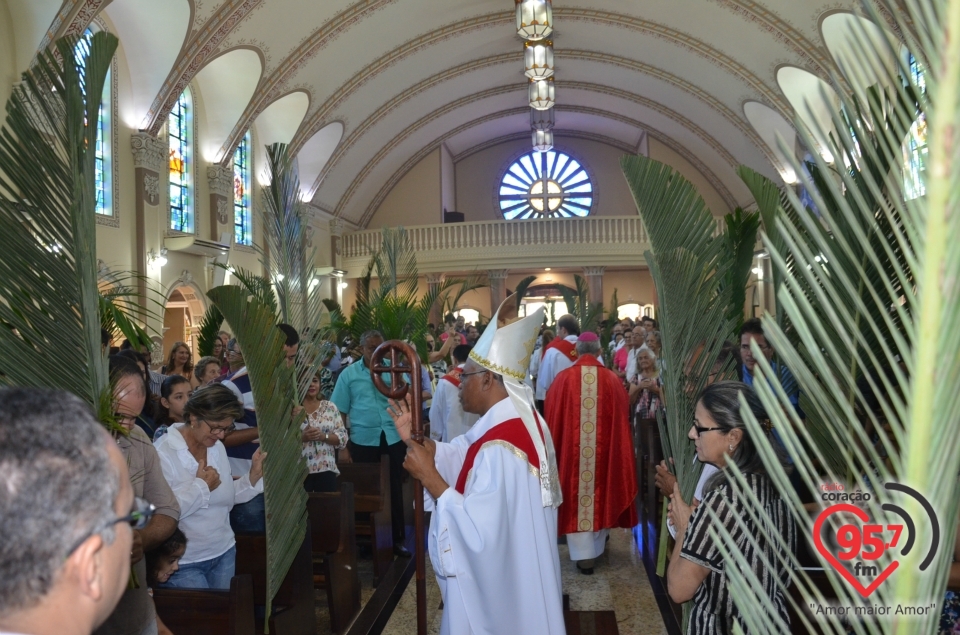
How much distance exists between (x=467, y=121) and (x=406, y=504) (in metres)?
16.8

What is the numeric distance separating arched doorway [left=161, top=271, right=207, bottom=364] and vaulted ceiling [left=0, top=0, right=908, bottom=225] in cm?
245

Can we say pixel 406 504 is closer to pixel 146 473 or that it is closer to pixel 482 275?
pixel 146 473

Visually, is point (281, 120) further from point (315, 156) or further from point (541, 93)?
point (541, 93)

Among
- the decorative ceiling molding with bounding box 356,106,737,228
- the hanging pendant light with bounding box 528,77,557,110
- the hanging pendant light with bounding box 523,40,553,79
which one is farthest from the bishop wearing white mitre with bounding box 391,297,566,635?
the decorative ceiling molding with bounding box 356,106,737,228

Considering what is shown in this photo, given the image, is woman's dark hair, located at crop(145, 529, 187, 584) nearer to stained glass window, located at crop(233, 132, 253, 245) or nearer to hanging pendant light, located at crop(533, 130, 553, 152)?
stained glass window, located at crop(233, 132, 253, 245)

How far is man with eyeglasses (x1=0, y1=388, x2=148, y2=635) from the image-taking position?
93cm

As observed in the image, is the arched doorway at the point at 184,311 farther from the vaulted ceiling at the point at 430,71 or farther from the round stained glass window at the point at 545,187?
the round stained glass window at the point at 545,187

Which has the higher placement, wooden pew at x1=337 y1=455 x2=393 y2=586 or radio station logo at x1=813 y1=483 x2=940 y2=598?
radio station logo at x1=813 y1=483 x2=940 y2=598

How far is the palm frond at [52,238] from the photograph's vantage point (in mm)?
2213

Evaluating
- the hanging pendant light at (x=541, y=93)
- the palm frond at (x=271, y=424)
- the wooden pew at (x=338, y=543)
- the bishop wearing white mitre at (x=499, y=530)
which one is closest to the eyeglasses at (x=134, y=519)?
the bishop wearing white mitre at (x=499, y=530)

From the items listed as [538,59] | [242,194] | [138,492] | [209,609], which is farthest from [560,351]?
[242,194]

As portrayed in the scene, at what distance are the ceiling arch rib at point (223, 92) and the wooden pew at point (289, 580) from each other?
37.6 feet

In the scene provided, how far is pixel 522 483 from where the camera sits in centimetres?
288

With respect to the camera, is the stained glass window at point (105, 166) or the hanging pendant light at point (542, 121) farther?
the hanging pendant light at point (542, 121)
